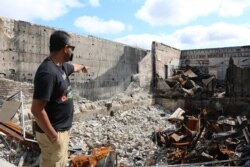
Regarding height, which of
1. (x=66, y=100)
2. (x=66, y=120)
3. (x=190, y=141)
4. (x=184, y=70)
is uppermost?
(x=184, y=70)

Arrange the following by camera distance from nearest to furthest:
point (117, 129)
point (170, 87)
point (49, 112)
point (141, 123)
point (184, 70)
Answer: point (49, 112)
point (117, 129)
point (141, 123)
point (170, 87)
point (184, 70)

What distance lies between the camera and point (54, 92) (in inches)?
109

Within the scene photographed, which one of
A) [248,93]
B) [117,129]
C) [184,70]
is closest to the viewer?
[117,129]

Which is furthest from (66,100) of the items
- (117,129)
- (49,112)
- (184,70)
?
(184,70)

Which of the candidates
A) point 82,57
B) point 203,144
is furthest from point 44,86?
point 82,57

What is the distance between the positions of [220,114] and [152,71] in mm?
3941

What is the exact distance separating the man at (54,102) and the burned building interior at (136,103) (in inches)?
79.6

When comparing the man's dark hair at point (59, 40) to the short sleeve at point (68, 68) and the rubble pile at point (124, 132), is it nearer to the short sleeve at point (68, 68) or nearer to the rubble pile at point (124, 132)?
the short sleeve at point (68, 68)

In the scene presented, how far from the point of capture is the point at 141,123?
1118 centimetres

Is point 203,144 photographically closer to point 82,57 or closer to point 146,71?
point 82,57

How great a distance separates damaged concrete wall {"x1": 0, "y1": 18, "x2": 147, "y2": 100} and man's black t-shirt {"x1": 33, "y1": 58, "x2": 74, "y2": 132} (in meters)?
5.88

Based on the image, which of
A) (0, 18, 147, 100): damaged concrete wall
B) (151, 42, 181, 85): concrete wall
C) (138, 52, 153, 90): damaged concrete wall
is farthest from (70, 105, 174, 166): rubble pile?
(151, 42, 181, 85): concrete wall

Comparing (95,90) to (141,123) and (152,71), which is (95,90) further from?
(152,71)

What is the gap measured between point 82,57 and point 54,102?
27.4ft
